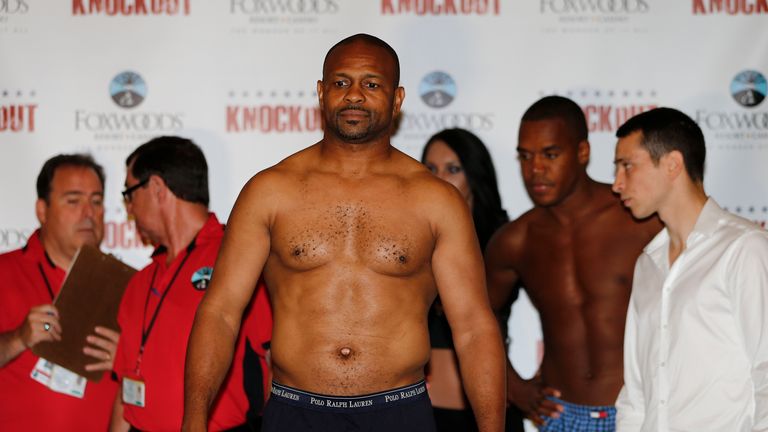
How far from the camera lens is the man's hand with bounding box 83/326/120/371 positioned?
388cm

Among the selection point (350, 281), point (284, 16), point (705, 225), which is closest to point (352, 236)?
point (350, 281)

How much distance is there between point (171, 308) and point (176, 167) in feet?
1.97

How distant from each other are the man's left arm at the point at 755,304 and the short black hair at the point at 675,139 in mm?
373

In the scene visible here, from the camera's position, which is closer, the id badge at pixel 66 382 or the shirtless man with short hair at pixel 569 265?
the shirtless man with short hair at pixel 569 265

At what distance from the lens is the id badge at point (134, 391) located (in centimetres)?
358

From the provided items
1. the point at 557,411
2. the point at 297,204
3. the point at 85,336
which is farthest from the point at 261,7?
the point at 557,411

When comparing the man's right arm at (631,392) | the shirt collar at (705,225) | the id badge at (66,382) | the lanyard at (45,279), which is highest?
the shirt collar at (705,225)

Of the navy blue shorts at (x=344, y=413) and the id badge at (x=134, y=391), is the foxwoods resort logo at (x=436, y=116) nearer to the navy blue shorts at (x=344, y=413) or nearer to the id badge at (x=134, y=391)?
the id badge at (x=134, y=391)

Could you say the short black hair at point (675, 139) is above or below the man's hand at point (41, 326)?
above

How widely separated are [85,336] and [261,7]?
5.91ft

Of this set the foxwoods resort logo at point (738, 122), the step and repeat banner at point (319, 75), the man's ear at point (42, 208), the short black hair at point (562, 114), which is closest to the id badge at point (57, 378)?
the man's ear at point (42, 208)

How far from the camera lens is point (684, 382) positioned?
9.82 ft

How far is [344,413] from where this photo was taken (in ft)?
8.98

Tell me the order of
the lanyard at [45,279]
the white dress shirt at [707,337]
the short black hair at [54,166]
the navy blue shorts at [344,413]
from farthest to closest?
the short black hair at [54,166] < the lanyard at [45,279] < the white dress shirt at [707,337] < the navy blue shorts at [344,413]
